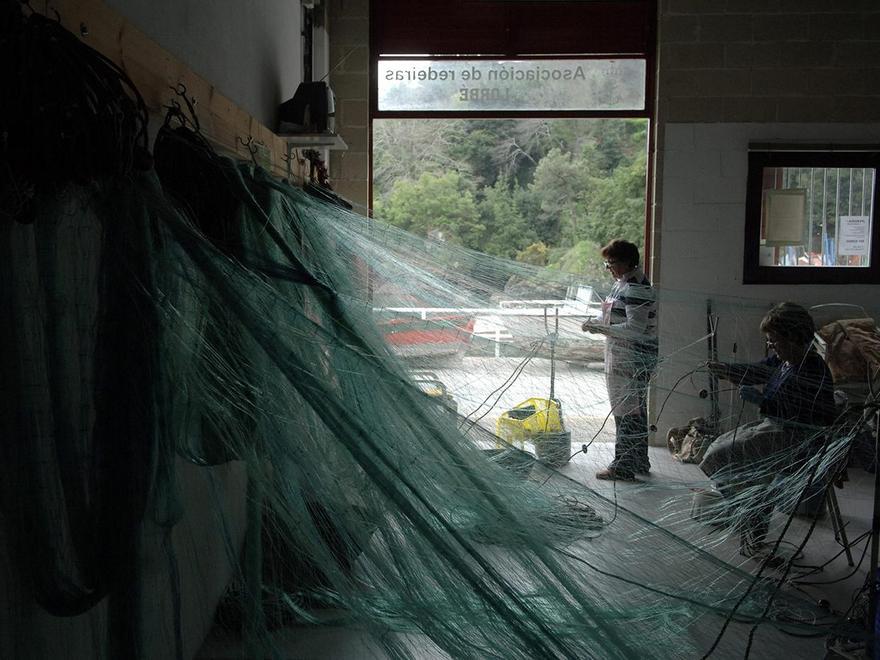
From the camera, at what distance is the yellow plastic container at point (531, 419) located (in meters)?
2.22

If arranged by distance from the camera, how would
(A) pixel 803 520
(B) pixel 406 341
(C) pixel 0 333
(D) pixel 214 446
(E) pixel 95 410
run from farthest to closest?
(A) pixel 803 520
(B) pixel 406 341
(D) pixel 214 446
(E) pixel 95 410
(C) pixel 0 333

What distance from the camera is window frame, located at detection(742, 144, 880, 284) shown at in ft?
16.4

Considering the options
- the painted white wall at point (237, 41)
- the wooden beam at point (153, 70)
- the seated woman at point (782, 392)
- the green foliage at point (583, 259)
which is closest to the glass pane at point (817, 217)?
the green foliage at point (583, 259)

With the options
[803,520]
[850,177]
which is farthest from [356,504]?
[850,177]

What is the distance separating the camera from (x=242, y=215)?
154 centimetres

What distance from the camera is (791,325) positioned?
283 centimetres

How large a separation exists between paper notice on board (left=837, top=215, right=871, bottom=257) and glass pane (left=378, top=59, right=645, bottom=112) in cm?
152

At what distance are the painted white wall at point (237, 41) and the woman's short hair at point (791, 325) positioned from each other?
2.02 m

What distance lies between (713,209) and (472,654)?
176 inches

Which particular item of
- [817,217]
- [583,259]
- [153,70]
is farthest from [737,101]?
[153,70]

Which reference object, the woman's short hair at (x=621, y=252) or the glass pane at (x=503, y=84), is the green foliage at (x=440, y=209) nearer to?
the glass pane at (x=503, y=84)

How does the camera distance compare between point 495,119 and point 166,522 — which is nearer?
point 166,522

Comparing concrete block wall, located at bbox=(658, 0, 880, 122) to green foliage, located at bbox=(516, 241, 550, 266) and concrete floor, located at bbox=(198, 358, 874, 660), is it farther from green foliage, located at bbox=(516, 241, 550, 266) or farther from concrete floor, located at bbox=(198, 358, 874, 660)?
concrete floor, located at bbox=(198, 358, 874, 660)

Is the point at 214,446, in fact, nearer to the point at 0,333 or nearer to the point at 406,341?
the point at 0,333
